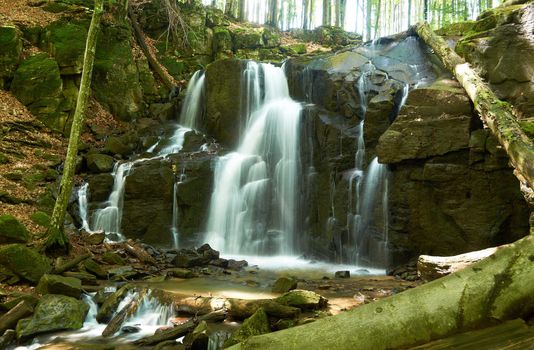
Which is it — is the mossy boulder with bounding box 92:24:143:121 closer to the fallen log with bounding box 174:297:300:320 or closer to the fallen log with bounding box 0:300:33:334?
the fallen log with bounding box 0:300:33:334

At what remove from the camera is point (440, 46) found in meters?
12.7

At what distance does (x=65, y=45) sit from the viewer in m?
15.6

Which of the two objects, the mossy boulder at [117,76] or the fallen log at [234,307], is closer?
the fallen log at [234,307]

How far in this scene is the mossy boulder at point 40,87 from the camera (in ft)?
47.0

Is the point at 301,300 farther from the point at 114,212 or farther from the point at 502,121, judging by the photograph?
the point at 114,212

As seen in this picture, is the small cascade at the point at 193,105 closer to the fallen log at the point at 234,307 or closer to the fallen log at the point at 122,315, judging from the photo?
the fallen log at the point at 122,315

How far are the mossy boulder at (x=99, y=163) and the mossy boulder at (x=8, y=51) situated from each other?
4.59 meters

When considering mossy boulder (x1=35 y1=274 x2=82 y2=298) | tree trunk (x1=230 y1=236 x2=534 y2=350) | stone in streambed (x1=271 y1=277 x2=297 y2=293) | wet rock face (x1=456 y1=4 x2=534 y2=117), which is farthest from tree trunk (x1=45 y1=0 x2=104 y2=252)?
wet rock face (x1=456 y1=4 x2=534 y2=117)

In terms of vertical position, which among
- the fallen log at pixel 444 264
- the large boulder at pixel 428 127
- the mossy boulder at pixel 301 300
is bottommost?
the mossy boulder at pixel 301 300

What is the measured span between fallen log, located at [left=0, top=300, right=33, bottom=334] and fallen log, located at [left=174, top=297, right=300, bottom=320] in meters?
2.21

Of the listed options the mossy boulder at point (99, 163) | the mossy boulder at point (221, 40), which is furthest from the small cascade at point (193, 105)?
the mossy boulder at point (221, 40)

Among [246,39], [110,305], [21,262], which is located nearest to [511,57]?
[110,305]

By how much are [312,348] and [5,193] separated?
1064 centimetres

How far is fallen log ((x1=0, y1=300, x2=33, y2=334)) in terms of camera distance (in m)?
5.64
